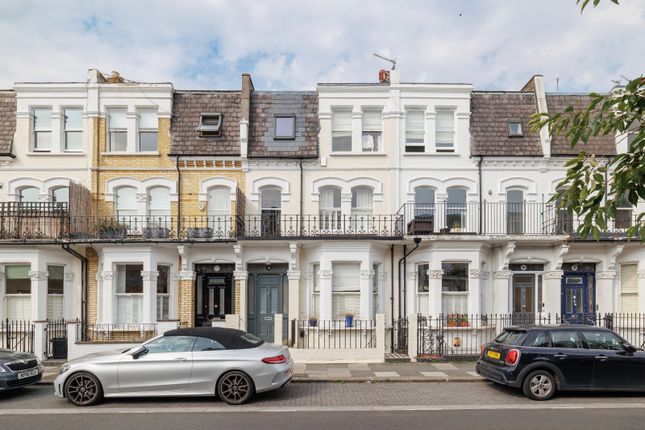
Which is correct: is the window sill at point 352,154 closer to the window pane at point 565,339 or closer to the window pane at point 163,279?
the window pane at point 163,279

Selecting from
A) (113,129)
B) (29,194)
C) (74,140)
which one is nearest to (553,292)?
(113,129)

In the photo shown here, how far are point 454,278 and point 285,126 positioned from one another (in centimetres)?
776

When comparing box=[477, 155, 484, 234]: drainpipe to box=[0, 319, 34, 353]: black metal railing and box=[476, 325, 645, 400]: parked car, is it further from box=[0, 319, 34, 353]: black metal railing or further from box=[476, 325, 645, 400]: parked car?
box=[0, 319, 34, 353]: black metal railing

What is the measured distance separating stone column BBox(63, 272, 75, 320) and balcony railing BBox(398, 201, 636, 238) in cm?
1119

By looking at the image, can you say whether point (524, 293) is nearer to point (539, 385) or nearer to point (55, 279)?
point (539, 385)

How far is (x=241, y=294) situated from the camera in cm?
1752

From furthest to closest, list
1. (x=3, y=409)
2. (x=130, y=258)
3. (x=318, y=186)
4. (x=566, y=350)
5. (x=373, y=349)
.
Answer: (x=318, y=186) → (x=130, y=258) → (x=373, y=349) → (x=566, y=350) → (x=3, y=409)

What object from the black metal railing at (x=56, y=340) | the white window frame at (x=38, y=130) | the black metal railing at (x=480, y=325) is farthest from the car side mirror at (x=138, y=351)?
the white window frame at (x=38, y=130)

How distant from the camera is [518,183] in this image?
59.6ft

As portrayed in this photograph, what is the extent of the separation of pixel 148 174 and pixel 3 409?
9.57 meters

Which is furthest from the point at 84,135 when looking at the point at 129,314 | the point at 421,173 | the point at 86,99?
the point at 421,173

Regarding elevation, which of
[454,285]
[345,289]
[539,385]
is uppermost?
[454,285]

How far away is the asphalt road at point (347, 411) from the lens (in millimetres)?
8820

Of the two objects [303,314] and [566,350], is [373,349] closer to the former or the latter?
[303,314]
